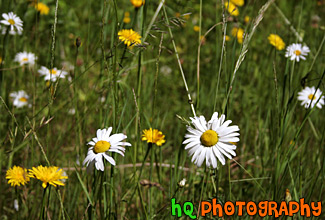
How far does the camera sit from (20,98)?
1968 millimetres

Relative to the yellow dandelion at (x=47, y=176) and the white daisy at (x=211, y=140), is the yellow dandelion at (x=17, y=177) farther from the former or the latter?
the white daisy at (x=211, y=140)

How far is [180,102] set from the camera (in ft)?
8.08

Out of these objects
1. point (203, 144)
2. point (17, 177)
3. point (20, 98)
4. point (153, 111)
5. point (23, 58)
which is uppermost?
point (23, 58)

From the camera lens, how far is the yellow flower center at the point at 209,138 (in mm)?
911

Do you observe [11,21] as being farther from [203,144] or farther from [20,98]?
[203,144]

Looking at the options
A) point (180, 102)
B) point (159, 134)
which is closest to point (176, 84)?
point (180, 102)

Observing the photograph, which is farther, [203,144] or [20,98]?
[20,98]

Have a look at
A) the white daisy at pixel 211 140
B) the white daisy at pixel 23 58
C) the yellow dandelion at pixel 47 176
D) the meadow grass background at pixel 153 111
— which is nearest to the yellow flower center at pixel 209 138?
the white daisy at pixel 211 140

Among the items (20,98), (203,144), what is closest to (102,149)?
(203,144)

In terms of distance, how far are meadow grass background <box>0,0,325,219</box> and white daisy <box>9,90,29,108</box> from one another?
0.12 ft

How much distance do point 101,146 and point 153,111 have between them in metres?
0.22

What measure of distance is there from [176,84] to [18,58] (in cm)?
109

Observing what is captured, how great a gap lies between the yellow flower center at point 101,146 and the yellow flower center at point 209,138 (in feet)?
0.82

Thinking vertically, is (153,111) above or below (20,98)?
below
